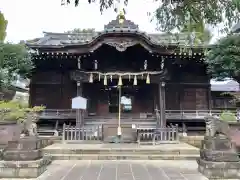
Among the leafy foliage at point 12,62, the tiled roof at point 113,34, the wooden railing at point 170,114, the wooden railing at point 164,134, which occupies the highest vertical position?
the tiled roof at point 113,34

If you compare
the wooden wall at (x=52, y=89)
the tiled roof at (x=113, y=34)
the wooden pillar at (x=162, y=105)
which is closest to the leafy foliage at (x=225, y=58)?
the tiled roof at (x=113, y=34)

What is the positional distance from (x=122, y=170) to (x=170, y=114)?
7526 millimetres

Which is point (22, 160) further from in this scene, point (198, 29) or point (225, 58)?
point (225, 58)

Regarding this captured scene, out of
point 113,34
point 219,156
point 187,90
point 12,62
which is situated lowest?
point 219,156

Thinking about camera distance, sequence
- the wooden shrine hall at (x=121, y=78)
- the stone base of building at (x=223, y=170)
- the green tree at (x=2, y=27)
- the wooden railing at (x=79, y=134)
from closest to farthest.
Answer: the stone base of building at (x=223, y=170) → the wooden railing at (x=79, y=134) → the wooden shrine hall at (x=121, y=78) → the green tree at (x=2, y=27)

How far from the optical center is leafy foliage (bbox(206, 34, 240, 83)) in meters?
11.7

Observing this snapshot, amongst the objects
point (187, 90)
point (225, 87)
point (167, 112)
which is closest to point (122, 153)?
point (167, 112)

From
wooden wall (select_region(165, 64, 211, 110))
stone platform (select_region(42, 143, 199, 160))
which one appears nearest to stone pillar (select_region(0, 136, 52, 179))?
stone platform (select_region(42, 143, 199, 160))

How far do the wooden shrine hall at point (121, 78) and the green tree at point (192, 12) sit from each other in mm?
7089

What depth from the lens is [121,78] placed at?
12008 millimetres

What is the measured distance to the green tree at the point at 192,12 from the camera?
13.8 feet

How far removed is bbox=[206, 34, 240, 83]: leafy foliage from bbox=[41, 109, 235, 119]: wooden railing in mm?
2211

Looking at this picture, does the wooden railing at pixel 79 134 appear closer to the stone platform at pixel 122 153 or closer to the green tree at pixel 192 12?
the stone platform at pixel 122 153

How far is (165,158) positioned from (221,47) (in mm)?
7264
